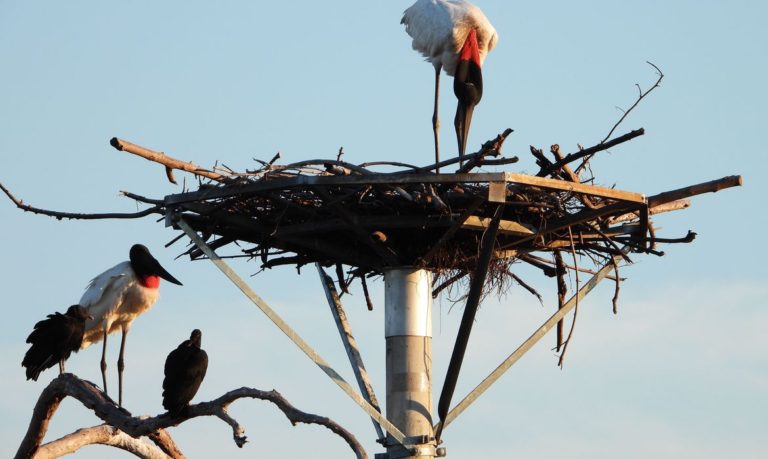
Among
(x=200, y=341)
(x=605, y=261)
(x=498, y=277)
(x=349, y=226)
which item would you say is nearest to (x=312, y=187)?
(x=349, y=226)

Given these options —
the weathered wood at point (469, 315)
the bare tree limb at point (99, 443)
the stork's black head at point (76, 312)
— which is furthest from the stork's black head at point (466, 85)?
the bare tree limb at point (99, 443)

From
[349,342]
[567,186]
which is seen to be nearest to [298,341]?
[349,342]

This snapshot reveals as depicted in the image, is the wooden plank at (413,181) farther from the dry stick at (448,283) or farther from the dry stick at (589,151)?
the dry stick at (448,283)

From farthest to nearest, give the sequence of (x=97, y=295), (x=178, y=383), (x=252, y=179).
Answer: (x=97, y=295) < (x=252, y=179) < (x=178, y=383)

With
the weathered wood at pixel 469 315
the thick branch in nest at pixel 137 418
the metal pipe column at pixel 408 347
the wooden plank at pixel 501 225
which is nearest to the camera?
the thick branch in nest at pixel 137 418

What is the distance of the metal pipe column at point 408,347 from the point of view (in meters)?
11.9

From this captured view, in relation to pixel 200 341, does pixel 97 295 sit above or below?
above

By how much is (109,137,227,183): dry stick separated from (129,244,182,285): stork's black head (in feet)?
6.45

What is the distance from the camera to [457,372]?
1134 cm

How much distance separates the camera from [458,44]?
13.5m

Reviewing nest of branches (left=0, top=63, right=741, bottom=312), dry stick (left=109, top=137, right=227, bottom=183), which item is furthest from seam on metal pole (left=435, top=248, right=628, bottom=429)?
dry stick (left=109, top=137, right=227, bottom=183)

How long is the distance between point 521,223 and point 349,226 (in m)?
1.29

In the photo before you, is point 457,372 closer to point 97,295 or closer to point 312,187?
point 312,187

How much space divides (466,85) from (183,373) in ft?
13.8
